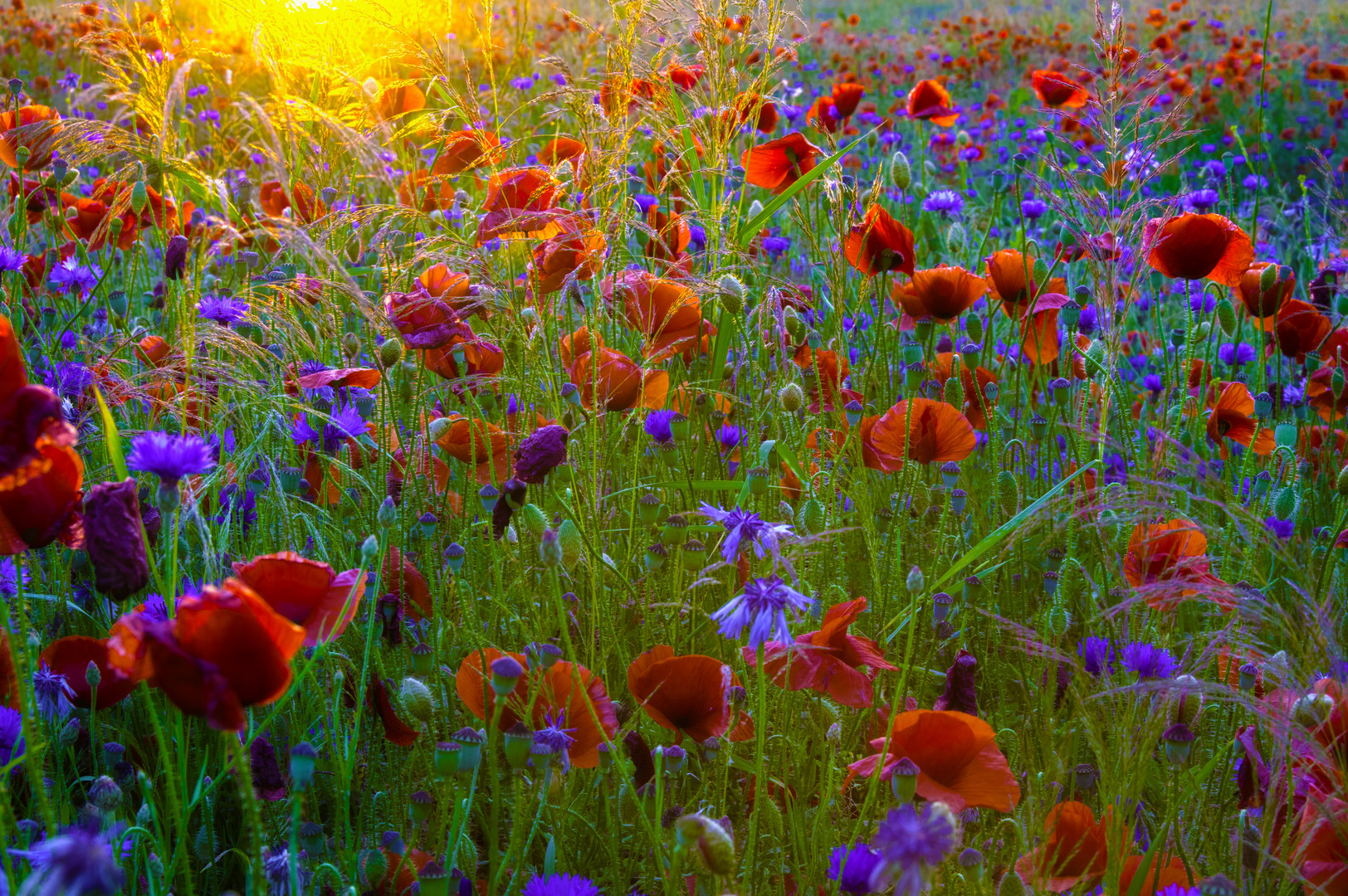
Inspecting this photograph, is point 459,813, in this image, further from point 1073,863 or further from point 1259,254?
point 1259,254

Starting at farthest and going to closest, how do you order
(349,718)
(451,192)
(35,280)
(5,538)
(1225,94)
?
(1225,94) < (451,192) < (35,280) < (349,718) < (5,538)

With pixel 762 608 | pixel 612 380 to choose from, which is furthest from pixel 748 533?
pixel 612 380

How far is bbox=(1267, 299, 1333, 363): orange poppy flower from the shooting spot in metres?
1.69

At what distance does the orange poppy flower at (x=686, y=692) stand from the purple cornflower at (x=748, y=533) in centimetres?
15

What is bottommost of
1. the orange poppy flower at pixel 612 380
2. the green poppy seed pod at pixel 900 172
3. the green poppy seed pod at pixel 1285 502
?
the green poppy seed pod at pixel 1285 502

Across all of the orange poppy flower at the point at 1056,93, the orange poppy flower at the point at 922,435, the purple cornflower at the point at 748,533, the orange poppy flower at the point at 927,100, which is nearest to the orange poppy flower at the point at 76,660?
the purple cornflower at the point at 748,533

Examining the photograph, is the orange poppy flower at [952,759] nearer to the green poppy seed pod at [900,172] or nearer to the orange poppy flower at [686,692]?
the orange poppy flower at [686,692]

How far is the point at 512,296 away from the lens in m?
1.29

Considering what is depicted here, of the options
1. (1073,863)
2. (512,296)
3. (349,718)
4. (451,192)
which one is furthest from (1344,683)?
(451,192)

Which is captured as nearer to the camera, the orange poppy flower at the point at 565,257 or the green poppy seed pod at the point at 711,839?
the green poppy seed pod at the point at 711,839

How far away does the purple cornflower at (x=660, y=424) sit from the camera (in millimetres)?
1573

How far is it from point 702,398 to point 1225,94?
6879 mm

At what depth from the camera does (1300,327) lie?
5.58 ft

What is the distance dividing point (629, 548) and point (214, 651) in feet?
2.71
